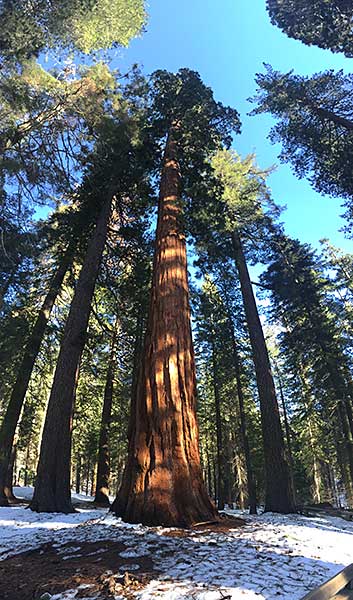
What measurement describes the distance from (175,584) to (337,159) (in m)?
11.3

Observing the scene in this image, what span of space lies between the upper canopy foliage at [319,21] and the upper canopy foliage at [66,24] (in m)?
4.19

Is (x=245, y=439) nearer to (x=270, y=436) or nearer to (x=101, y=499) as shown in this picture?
(x=270, y=436)

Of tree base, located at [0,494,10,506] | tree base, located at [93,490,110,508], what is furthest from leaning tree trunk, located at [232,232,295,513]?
tree base, located at [0,494,10,506]

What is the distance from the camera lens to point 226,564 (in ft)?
10.6

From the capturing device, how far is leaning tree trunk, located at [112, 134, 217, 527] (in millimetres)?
4855

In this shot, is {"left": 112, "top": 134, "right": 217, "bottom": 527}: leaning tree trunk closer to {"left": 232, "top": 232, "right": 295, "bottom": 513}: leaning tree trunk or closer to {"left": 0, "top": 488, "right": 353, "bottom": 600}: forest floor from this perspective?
{"left": 0, "top": 488, "right": 353, "bottom": 600}: forest floor

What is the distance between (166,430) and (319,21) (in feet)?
37.6

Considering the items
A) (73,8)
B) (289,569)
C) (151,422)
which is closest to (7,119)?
(73,8)

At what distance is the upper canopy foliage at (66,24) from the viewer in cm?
817

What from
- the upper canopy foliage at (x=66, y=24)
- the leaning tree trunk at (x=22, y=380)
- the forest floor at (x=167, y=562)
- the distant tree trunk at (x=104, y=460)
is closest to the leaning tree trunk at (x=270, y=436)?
the forest floor at (x=167, y=562)

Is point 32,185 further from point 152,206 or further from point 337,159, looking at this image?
point 337,159

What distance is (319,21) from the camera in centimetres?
998

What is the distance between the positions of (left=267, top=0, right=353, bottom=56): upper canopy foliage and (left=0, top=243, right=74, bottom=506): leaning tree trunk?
9364 millimetres

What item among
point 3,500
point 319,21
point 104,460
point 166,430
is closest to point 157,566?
point 166,430
